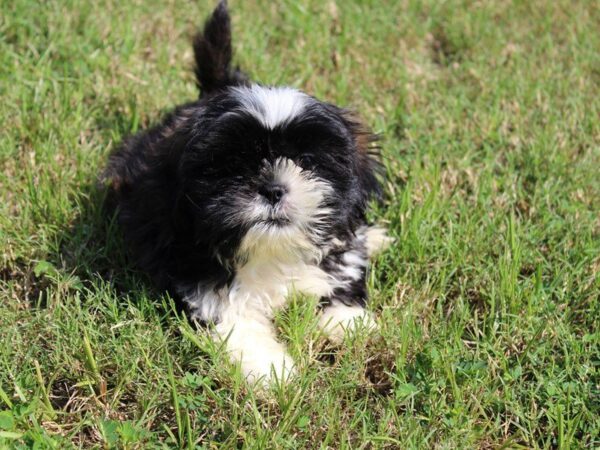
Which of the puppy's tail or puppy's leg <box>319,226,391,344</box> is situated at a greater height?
the puppy's tail

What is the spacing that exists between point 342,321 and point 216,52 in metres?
1.29

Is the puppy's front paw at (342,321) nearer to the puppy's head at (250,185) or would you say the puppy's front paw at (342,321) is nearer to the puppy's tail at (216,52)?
the puppy's head at (250,185)

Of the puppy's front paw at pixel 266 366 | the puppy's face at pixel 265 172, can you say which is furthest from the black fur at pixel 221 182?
the puppy's front paw at pixel 266 366

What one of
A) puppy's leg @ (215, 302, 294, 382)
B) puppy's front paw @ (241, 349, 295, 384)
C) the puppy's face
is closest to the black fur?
the puppy's face

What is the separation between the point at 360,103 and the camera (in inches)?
162

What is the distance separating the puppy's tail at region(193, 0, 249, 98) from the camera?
10.7ft

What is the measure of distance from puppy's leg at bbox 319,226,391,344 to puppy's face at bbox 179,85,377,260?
0.29 metres

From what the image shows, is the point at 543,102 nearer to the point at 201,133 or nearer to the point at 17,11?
the point at 201,133

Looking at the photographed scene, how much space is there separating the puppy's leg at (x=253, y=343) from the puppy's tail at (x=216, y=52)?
3.36 ft

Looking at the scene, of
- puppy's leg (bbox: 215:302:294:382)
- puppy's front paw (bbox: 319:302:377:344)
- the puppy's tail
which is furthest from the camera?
the puppy's tail

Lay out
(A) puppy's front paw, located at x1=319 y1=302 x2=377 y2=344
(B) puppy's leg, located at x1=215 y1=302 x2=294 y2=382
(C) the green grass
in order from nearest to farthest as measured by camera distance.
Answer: (C) the green grass
(B) puppy's leg, located at x1=215 y1=302 x2=294 y2=382
(A) puppy's front paw, located at x1=319 y1=302 x2=377 y2=344

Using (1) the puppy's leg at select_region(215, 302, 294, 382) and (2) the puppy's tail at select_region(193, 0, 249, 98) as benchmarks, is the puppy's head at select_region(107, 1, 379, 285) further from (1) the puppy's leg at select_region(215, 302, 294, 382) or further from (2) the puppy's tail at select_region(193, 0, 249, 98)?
(2) the puppy's tail at select_region(193, 0, 249, 98)

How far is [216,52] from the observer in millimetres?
3307

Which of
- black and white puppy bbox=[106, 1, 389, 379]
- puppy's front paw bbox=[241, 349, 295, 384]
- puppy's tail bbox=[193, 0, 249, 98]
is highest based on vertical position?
puppy's tail bbox=[193, 0, 249, 98]
